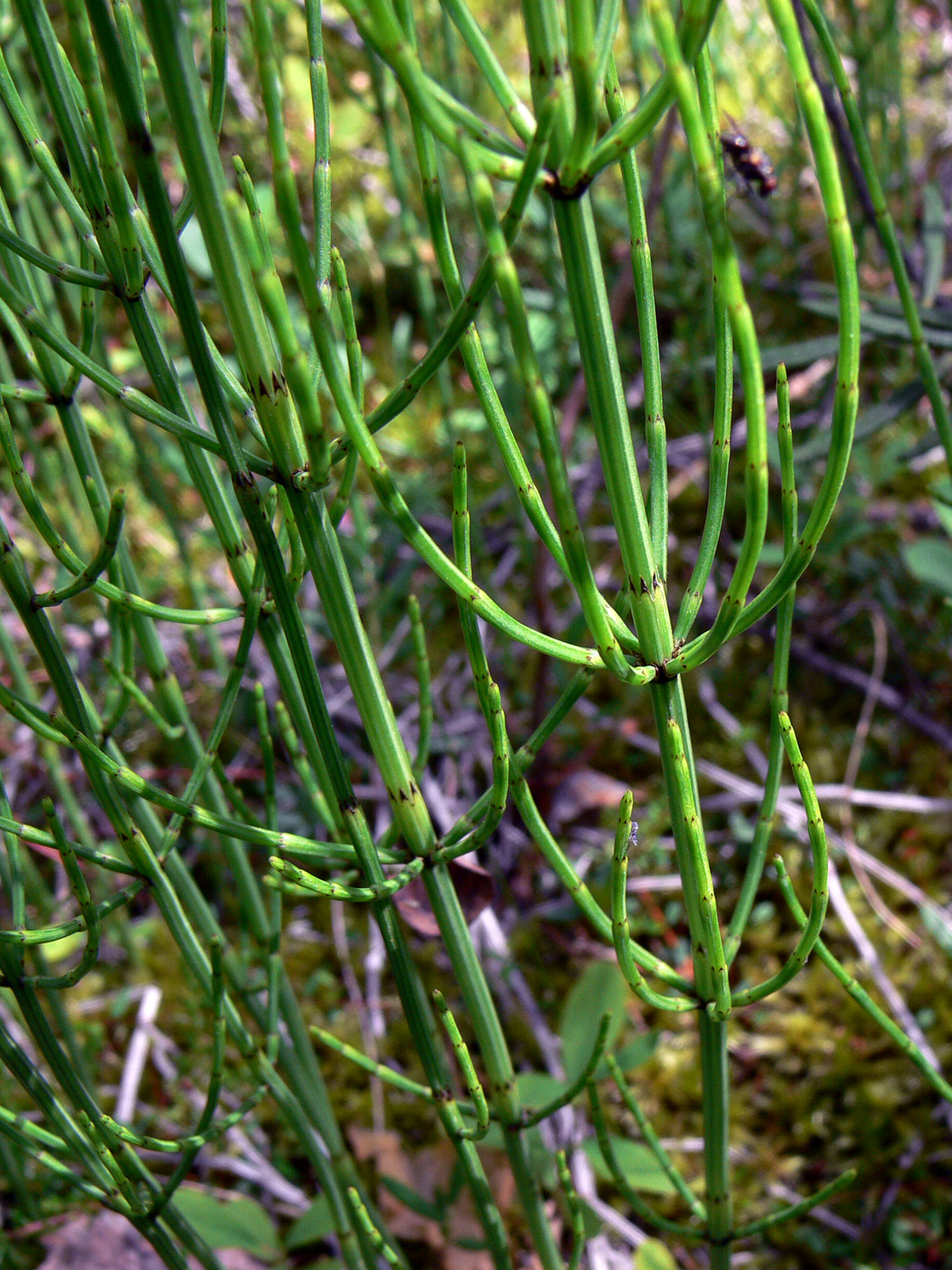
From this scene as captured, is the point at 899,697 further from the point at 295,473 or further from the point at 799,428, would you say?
the point at 295,473

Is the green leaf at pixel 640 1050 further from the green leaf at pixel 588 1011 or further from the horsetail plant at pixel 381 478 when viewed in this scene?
the horsetail plant at pixel 381 478

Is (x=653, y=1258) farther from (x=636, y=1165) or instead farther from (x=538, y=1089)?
(x=538, y=1089)

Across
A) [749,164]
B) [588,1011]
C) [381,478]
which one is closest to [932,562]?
[749,164]

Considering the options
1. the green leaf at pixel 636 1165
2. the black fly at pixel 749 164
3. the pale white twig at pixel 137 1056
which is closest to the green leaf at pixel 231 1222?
the pale white twig at pixel 137 1056

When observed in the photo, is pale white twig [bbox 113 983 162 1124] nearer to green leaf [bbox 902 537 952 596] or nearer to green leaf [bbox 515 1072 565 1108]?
green leaf [bbox 515 1072 565 1108]

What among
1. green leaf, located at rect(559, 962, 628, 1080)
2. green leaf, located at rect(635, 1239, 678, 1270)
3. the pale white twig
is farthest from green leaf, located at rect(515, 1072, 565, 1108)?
the pale white twig

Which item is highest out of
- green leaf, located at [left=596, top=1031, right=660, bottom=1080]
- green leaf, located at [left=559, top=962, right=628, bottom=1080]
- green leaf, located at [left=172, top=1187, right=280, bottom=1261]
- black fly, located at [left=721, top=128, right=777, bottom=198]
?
black fly, located at [left=721, top=128, right=777, bottom=198]
